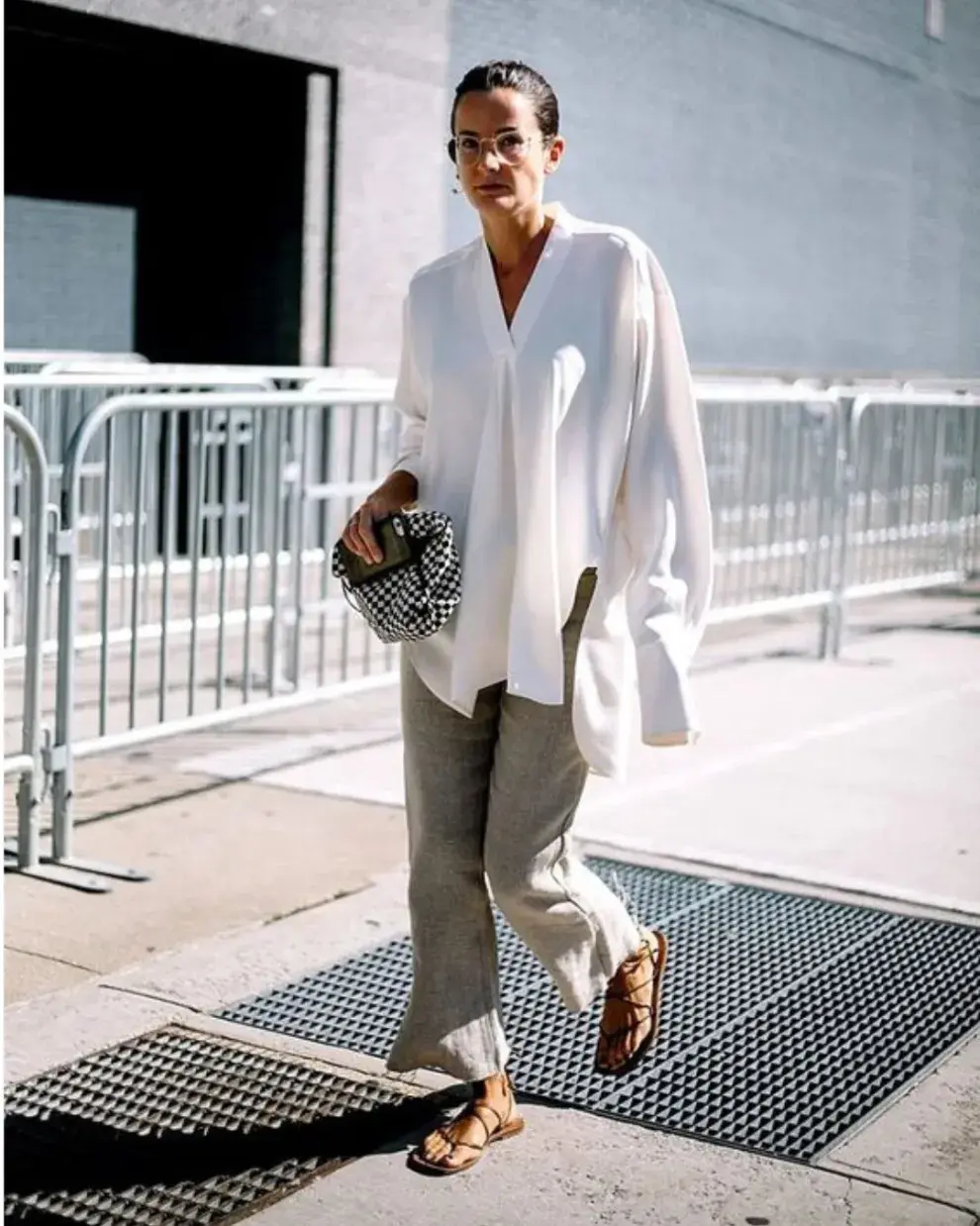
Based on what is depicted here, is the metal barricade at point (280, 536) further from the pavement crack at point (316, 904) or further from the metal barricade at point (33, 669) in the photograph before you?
the pavement crack at point (316, 904)

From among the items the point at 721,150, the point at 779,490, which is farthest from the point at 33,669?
the point at 721,150

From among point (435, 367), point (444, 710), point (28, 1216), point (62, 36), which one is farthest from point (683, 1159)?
point (62, 36)

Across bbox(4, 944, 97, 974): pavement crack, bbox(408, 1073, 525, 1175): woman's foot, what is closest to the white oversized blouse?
bbox(408, 1073, 525, 1175): woman's foot

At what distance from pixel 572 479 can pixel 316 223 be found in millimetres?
8623

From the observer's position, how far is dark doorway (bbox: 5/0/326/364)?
11312 millimetres

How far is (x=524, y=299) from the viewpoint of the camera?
3428 mm

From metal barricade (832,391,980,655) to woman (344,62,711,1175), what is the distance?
6269 millimetres

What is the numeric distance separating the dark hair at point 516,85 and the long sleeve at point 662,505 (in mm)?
304

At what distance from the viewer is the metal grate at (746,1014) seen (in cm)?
395

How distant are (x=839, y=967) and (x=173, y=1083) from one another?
171 centimetres

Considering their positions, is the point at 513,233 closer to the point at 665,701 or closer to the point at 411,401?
the point at 411,401

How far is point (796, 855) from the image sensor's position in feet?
19.0

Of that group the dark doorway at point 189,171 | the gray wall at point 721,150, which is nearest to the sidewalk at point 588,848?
the dark doorway at point 189,171

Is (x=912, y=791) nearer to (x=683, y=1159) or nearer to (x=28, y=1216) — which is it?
(x=683, y=1159)
